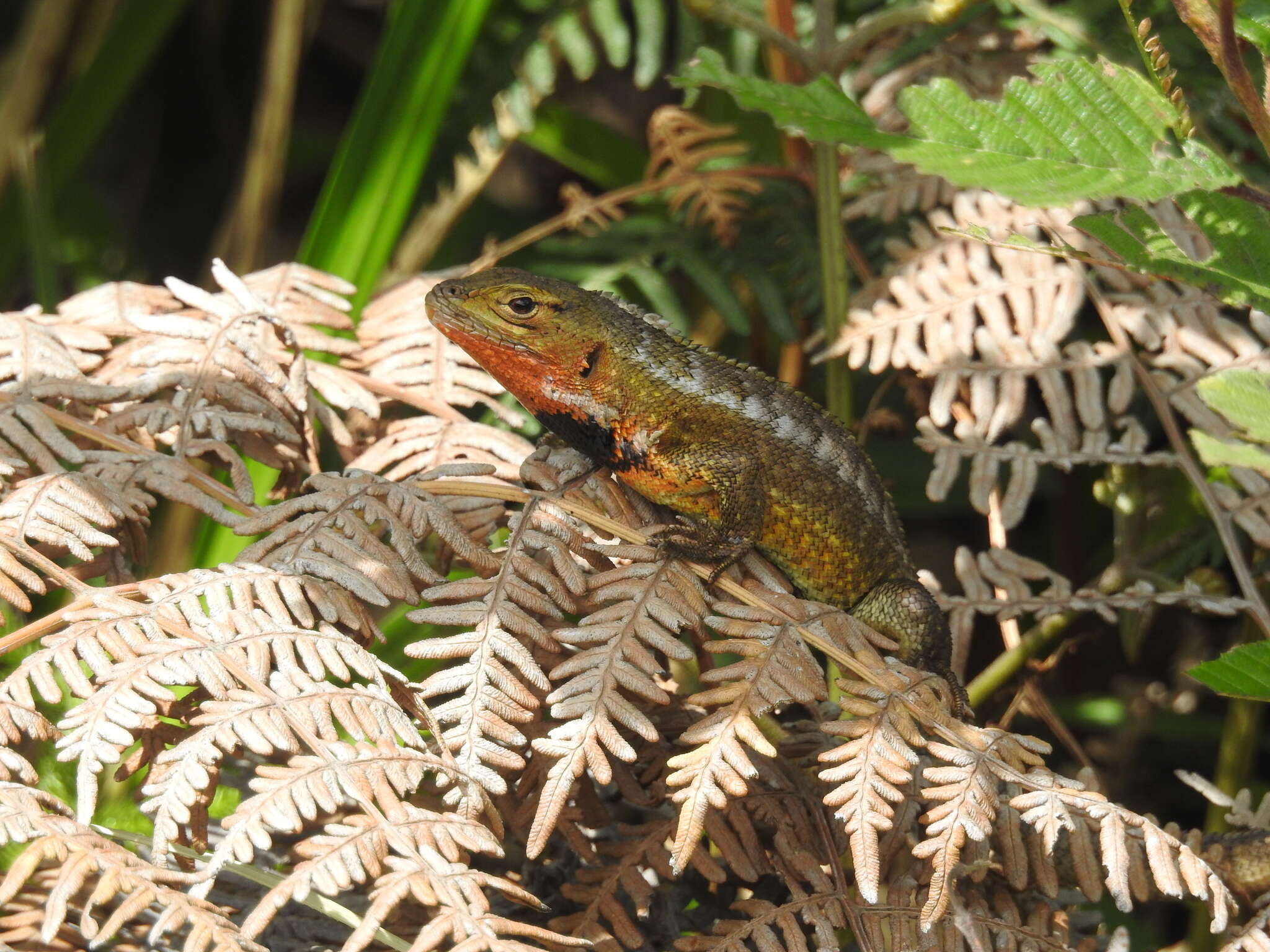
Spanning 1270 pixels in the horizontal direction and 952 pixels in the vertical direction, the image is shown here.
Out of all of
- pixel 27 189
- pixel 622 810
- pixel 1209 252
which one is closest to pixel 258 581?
pixel 622 810

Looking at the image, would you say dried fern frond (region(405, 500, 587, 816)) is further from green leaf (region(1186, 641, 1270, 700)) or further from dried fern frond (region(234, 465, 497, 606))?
green leaf (region(1186, 641, 1270, 700))

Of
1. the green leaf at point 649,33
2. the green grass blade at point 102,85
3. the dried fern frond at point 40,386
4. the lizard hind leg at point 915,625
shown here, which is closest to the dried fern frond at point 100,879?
the dried fern frond at point 40,386

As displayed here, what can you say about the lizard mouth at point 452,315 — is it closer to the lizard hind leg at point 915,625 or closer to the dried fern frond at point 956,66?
the lizard hind leg at point 915,625

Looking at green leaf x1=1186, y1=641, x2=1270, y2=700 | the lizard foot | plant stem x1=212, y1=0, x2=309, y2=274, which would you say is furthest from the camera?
plant stem x1=212, y1=0, x2=309, y2=274

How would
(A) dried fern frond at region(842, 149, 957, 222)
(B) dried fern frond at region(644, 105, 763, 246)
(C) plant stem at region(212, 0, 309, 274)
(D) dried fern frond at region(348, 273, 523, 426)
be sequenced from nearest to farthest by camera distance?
1. (D) dried fern frond at region(348, 273, 523, 426)
2. (A) dried fern frond at region(842, 149, 957, 222)
3. (B) dried fern frond at region(644, 105, 763, 246)
4. (C) plant stem at region(212, 0, 309, 274)

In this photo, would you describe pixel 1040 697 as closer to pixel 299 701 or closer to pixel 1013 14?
pixel 299 701

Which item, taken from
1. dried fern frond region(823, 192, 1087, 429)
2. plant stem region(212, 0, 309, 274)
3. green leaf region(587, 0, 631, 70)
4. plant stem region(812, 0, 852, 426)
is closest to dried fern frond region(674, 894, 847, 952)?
dried fern frond region(823, 192, 1087, 429)
